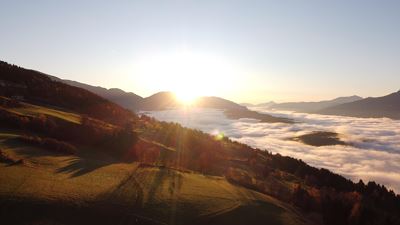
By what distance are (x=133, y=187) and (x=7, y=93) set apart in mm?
30889

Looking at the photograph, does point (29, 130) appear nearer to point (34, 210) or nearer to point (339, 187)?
point (34, 210)

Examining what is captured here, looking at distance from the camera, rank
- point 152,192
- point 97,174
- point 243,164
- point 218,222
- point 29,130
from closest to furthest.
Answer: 1. point 218,222
2. point 152,192
3. point 97,174
4. point 29,130
5. point 243,164

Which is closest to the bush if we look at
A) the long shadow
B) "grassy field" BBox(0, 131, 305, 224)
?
"grassy field" BBox(0, 131, 305, 224)

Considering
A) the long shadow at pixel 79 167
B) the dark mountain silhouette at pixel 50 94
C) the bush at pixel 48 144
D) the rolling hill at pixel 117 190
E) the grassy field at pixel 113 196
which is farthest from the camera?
the dark mountain silhouette at pixel 50 94

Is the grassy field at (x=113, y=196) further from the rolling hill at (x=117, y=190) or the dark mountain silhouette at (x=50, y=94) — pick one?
the dark mountain silhouette at (x=50, y=94)

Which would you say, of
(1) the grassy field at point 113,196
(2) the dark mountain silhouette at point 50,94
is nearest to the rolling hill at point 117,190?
(1) the grassy field at point 113,196

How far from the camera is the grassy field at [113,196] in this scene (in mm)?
13211

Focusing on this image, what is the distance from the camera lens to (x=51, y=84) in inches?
2114

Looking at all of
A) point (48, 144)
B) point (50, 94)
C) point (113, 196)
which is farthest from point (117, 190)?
point (50, 94)

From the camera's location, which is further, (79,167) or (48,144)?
(48,144)

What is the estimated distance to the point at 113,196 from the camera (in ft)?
49.1

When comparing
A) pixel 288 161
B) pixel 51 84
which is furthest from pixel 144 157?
pixel 51 84

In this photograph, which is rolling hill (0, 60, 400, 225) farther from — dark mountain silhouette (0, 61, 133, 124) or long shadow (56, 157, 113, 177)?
dark mountain silhouette (0, 61, 133, 124)

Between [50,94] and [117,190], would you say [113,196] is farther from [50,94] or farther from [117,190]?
[50,94]
